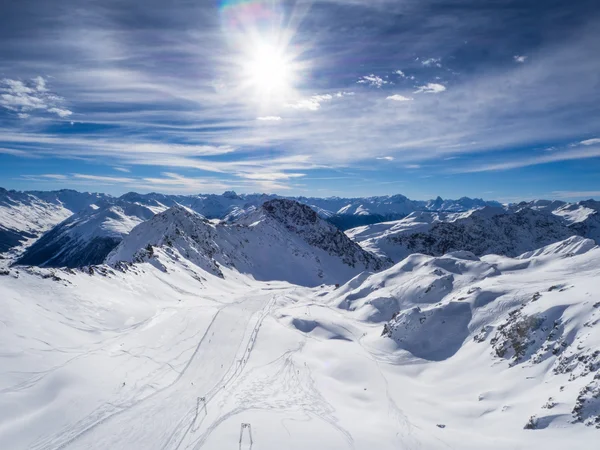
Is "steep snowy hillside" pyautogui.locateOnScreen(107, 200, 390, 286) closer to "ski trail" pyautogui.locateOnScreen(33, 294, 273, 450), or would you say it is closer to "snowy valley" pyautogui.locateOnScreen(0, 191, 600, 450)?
"snowy valley" pyautogui.locateOnScreen(0, 191, 600, 450)

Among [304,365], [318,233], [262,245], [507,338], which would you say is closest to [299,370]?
[304,365]

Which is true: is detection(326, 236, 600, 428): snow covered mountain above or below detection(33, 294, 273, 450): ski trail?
above

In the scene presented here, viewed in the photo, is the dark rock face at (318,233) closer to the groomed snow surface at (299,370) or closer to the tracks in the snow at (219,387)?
the groomed snow surface at (299,370)

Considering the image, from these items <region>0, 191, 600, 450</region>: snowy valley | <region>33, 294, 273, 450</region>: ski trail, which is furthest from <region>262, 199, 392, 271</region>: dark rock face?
<region>33, 294, 273, 450</region>: ski trail

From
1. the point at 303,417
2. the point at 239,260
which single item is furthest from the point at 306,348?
the point at 239,260

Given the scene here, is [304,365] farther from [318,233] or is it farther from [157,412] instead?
[318,233]

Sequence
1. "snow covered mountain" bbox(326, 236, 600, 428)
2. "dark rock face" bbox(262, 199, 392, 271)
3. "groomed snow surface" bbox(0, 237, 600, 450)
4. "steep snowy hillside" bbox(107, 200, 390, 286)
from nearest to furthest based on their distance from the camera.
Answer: "groomed snow surface" bbox(0, 237, 600, 450) < "snow covered mountain" bbox(326, 236, 600, 428) < "steep snowy hillside" bbox(107, 200, 390, 286) < "dark rock face" bbox(262, 199, 392, 271)
